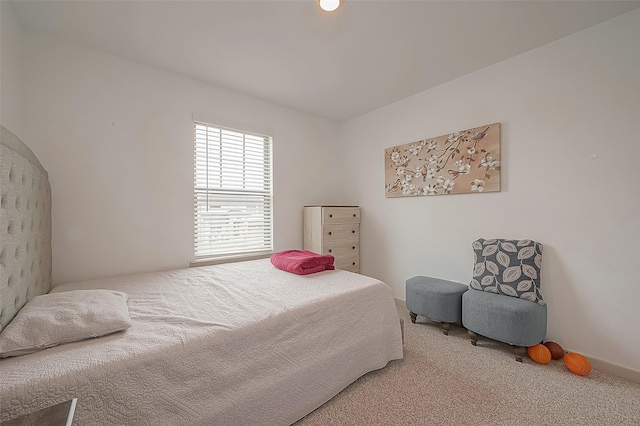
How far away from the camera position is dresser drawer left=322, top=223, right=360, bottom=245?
3268 millimetres

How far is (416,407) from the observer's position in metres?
1.51

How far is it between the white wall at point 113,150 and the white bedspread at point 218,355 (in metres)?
0.38

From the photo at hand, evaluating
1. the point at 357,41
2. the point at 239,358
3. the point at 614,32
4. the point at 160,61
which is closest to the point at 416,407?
the point at 239,358

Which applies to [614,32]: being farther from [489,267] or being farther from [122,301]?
[122,301]

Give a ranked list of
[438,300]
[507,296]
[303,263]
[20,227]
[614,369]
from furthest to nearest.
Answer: [438,300] < [303,263] < [507,296] < [614,369] < [20,227]

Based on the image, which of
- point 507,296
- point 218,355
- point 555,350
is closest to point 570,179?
point 507,296

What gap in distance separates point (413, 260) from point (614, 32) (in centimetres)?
251

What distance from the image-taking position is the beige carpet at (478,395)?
142 centimetres

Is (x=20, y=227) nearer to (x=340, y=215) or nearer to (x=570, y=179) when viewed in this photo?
(x=340, y=215)

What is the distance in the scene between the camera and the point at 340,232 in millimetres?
3418

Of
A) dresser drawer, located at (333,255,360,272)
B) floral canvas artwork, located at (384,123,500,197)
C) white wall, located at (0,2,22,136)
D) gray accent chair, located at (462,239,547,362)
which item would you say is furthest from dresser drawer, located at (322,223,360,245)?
white wall, located at (0,2,22,136)

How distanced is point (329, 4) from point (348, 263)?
2827 mm

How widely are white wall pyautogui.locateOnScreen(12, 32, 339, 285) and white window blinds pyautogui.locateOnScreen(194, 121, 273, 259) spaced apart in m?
0.13

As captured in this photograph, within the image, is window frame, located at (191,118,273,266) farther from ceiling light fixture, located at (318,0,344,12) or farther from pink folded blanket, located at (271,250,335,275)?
ceiling light fixture, located at (318,0,344,12)
